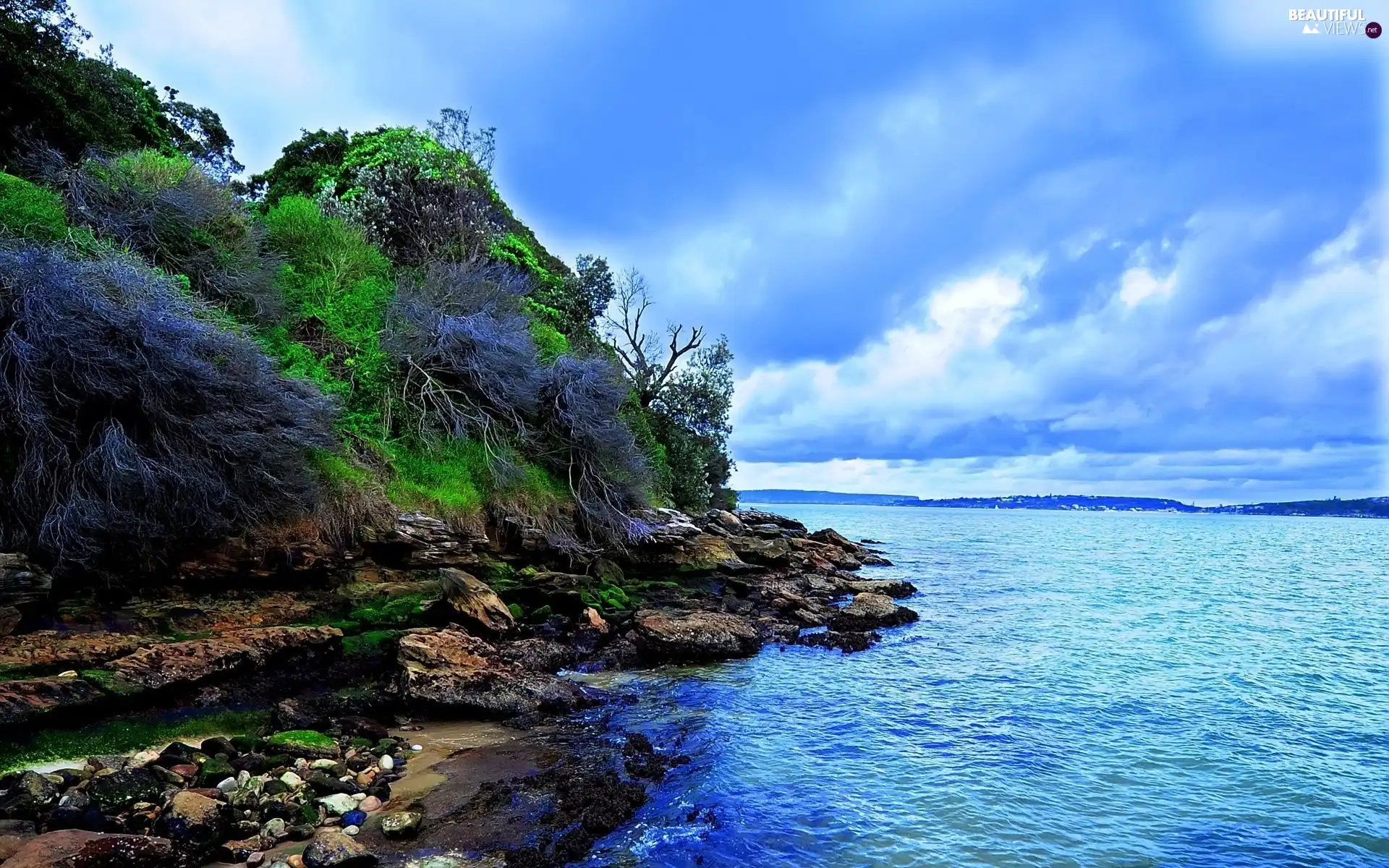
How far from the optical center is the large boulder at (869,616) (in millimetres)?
18484

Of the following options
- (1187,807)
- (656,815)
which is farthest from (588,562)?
(1187,807)

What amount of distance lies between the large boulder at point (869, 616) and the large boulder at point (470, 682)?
370 inches

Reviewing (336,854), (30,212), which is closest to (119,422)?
(30,212)

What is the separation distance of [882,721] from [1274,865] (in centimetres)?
505

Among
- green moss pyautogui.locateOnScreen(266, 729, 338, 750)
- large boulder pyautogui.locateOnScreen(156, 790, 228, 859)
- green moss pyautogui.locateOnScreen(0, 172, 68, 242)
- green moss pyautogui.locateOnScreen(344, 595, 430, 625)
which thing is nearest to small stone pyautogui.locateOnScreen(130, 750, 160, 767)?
green moss pyautogui.locateOnScreen(266, 729, 338, 750)

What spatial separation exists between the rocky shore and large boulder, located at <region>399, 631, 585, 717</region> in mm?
40

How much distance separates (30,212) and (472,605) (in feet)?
41.1

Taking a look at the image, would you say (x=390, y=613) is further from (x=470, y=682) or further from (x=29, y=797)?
(x=29, y=797)

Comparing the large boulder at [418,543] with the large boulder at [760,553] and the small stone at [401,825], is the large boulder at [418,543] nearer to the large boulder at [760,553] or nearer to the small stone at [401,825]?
the small stone at [401,825]

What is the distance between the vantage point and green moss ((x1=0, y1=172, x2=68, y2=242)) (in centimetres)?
1374

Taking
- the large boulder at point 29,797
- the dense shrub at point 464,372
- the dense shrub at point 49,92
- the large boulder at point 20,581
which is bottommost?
the large boulder at point 29,797

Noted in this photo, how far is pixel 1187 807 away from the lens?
827 centimetres

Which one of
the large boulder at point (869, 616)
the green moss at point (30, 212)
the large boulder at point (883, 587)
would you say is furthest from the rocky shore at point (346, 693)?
the green moss at point (30, 212)

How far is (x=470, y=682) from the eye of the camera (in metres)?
10.7
